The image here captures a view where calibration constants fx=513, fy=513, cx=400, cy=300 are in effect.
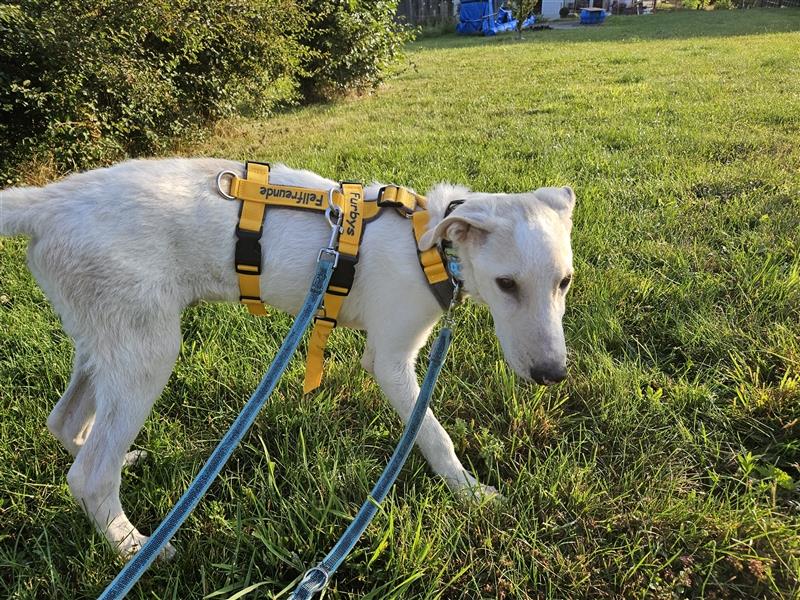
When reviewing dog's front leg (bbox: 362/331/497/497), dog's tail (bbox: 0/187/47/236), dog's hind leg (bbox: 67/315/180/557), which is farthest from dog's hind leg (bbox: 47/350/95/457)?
dog's front leg (bbox: 362/331/497/497)

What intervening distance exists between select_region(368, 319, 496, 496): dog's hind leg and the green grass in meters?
0.08

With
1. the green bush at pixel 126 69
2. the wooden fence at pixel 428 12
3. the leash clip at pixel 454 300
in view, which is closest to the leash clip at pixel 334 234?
the leash clip at pixel 454 300

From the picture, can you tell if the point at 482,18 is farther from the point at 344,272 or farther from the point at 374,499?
the point at 374,499

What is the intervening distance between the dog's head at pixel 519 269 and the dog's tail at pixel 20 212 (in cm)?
162

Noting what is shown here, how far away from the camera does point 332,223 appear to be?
234 cm

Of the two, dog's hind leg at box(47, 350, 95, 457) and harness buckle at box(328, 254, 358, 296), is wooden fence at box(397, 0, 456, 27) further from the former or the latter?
dog's hind leg at box(47, 350, 95, 457)

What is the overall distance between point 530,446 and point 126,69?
5.67m

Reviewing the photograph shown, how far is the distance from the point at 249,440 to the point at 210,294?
80cm

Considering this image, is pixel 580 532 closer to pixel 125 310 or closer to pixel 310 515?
pixel 310 515

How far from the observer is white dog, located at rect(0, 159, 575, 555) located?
204 cm

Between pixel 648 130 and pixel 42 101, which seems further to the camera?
pixel 648 130

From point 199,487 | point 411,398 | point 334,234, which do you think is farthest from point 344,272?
point 199,487

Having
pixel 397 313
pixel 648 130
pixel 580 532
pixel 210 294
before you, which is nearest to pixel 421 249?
pixel 397 313

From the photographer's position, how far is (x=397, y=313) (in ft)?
7.80
